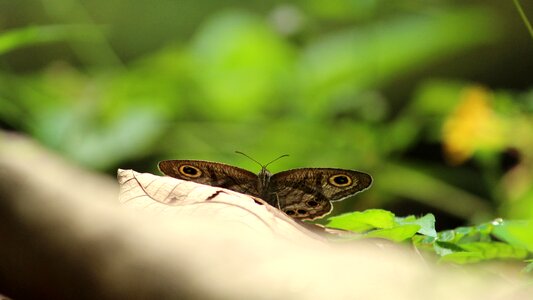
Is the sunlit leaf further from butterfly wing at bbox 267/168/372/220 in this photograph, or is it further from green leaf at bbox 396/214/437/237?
butterfly wing at bbox 267/168/372/220

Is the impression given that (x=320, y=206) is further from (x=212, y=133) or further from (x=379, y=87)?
(x=379, y=87)

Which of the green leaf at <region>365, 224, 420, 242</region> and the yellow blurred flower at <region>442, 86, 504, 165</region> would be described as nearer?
the green leaf at <region>365, 224, 420, 242</region>

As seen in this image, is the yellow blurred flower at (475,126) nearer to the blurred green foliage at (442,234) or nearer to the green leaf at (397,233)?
the blurred green foliage at (442,234)

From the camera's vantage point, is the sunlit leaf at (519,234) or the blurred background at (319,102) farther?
the blurred background at (319,102)

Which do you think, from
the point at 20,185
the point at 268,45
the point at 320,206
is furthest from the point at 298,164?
the point at 20,185

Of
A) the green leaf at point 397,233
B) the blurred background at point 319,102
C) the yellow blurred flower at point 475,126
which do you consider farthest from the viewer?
the blurred background at point 319,102

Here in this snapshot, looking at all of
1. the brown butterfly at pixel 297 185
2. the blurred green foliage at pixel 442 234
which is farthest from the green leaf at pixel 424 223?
the brown butterfly at pixel 297 185

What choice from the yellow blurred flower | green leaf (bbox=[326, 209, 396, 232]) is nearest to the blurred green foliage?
green leaf (bbox=[326, 209, 396, 232])

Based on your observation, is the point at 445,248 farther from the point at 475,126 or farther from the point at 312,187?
the point at 475,126
